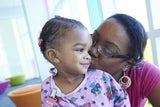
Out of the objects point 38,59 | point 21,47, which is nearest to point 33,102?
point 38,59

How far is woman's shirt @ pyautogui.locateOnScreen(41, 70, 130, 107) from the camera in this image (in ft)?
2.06

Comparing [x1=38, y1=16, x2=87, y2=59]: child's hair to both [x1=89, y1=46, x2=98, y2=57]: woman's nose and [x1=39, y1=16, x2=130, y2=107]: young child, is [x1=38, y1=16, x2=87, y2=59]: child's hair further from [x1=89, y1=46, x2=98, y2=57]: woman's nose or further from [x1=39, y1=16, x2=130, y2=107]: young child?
[x1=89, y1=46, x2=98, y2=57]: woman's nose

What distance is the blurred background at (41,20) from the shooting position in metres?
1.27

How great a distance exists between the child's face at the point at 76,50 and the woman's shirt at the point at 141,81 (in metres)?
0.24

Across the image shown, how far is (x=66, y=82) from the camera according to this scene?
65cm

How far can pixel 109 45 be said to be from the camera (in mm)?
774

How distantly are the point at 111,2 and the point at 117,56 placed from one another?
0.87m

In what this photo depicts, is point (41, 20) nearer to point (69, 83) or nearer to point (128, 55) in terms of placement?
point (128, 55)

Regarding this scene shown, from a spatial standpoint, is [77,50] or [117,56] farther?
[117,56]

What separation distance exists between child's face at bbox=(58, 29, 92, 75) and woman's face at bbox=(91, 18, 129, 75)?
0.43 feet

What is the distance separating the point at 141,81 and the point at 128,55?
9 cm

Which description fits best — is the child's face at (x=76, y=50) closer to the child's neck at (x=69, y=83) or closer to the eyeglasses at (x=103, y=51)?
the child's neck at (x=69, y=83)

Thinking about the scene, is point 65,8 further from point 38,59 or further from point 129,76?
point 129,76

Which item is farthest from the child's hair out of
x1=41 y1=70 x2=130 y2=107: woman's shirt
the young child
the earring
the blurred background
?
the blurred background
